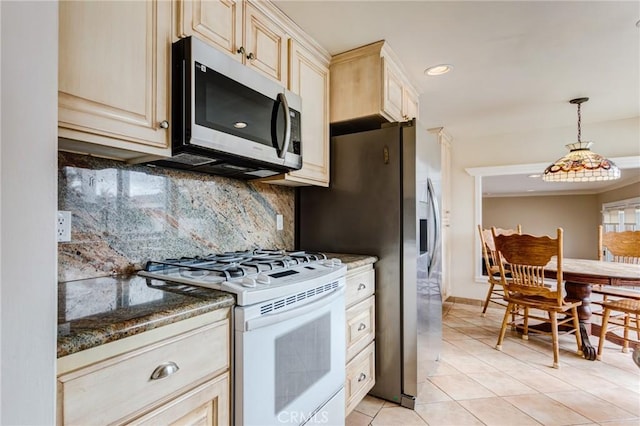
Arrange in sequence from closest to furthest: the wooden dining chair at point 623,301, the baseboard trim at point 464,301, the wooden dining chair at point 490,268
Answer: the wooden dining chair at point 623,301 → the wooden dining chair at point 490,268 → the baseboard trim at point 464,301

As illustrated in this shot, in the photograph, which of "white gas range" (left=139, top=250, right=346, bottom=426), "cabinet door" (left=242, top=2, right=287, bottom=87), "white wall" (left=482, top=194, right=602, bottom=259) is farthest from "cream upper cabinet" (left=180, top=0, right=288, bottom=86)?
"white wall" (left=482, top=194, right=602, bottom=259)

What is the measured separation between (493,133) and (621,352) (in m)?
2.70

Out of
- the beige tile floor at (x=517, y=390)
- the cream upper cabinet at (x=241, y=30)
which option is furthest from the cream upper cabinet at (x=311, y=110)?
the beige tile floor at (x=517, y=390)

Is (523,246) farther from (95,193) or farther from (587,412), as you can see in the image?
(95,193)

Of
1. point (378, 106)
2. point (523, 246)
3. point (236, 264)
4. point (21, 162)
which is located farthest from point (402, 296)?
point (21, 162)

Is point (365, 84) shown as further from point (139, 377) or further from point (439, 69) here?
point (139, 377)

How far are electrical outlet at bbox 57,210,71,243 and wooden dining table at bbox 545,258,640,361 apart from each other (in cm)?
334

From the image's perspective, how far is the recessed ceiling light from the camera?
7.80ft

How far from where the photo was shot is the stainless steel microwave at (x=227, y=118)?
1.21 meters

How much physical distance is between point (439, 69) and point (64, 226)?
2498mm

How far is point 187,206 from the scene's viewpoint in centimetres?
163

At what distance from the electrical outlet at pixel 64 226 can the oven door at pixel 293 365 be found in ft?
2.39

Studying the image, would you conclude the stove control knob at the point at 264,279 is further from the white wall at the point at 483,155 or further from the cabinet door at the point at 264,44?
the white wall at the point at 483,155

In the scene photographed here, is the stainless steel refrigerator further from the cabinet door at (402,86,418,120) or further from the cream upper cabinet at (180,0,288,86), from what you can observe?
the cream upper cabinet at (180,0,288,86)
